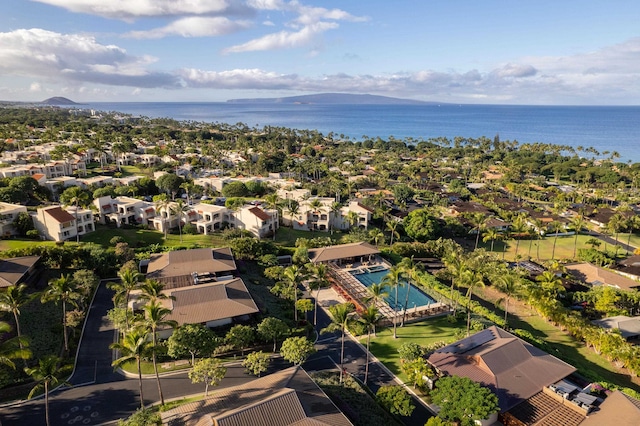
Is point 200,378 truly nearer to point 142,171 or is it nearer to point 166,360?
point 166,360

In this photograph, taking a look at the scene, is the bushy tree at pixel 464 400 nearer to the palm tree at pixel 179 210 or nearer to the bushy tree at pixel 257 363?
the bushy tree at pixel 257 363

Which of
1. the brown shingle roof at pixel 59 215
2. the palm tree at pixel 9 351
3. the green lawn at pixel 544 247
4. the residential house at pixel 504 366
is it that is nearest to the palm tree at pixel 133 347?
the palm tree at pixel 9 351

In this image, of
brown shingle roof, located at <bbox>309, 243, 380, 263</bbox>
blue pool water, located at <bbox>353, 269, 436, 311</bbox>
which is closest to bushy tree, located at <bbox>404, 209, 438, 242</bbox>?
brown shingle roof, located at <bbox>309, 243, 380, 263</bbox>

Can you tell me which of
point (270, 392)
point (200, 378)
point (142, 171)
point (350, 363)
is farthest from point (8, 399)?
point (142, 171)

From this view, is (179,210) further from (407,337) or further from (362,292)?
(407,337)

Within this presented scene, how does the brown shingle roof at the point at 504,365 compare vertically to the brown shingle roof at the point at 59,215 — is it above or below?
below
